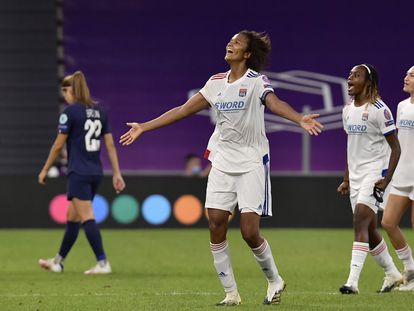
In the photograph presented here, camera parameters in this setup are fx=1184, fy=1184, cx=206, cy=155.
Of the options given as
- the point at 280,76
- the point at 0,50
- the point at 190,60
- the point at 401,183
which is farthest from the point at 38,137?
the point at 401,183

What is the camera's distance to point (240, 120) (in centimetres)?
924

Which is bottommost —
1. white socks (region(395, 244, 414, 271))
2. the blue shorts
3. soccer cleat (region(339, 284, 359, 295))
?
soccer cleat (region(339, 284, 359, 295))

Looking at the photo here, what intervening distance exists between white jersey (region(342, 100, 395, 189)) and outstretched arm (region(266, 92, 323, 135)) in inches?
62.8

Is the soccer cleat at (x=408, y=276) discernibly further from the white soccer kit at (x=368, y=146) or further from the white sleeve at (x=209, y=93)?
the white sleeve at (x=209, y=93)

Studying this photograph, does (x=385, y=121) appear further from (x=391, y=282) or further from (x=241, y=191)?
(x=241, y=191)

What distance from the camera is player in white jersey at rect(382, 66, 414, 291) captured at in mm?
11062

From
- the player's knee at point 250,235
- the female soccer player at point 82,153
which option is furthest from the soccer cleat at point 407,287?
the female soccer player at point 82,153

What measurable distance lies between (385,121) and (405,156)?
0.94 m

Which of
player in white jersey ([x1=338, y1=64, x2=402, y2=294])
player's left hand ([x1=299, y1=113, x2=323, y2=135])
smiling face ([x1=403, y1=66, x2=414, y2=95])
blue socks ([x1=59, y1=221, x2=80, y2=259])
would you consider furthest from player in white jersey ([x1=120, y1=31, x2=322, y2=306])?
blue socks ([x1=59, y1=221, x2=80, y2=259])

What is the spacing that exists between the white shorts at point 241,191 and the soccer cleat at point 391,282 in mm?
1931

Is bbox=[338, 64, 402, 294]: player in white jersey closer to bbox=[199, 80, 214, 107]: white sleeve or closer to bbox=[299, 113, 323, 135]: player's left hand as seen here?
bbox=[199, 80, 214, 107]: white sleeve

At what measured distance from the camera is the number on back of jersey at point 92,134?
1302 cm

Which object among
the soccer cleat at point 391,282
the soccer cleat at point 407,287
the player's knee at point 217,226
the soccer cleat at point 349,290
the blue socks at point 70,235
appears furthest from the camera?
the blue socks at point 70,235

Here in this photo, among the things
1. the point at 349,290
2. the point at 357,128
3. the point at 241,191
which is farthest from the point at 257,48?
the point at 349,290
